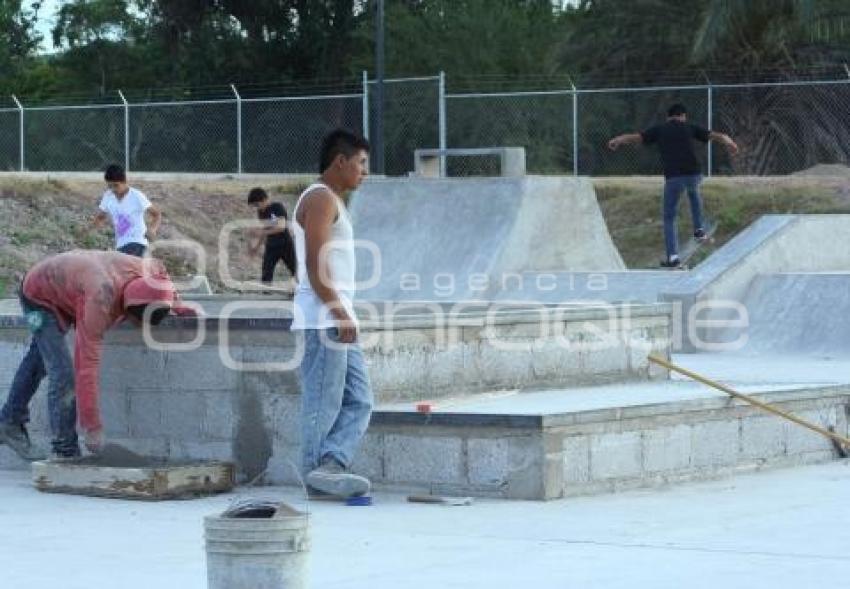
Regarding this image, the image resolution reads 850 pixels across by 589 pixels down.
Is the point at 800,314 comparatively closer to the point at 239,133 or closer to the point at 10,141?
Result: the point at 239,133

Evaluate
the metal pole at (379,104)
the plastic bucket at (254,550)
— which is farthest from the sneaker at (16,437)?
the metal pole at (379,104)

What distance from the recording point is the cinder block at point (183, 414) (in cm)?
1040

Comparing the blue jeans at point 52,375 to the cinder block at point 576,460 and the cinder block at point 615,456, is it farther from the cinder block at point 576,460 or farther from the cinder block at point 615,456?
the cinder block at point 615,456

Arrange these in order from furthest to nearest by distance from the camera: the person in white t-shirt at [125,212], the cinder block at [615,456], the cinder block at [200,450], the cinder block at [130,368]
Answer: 1. the person in white t-shirt at [125,212]
2. the cinder block at [130,368]
3. the cinder block at [200,450]
4. the cinder block at [615,456]

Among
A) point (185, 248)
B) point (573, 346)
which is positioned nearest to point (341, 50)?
point (185, 248)

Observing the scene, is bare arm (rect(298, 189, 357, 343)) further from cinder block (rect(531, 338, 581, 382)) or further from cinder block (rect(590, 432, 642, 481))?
cinder block (rect(531, 338, 581, 382))

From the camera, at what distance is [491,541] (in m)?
8.17

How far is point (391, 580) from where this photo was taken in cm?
716

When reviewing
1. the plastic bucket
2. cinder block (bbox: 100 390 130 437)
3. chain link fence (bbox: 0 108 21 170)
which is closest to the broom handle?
cinder block (bbox: 100 390 130 437)

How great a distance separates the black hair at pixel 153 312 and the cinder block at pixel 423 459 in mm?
1436

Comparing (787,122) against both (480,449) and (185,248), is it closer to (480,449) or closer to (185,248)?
(185,248)

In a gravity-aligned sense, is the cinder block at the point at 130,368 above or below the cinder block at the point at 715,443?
above

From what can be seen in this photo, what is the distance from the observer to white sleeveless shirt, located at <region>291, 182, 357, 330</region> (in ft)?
29.9

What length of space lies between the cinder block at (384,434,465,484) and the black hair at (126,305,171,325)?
144 cm
